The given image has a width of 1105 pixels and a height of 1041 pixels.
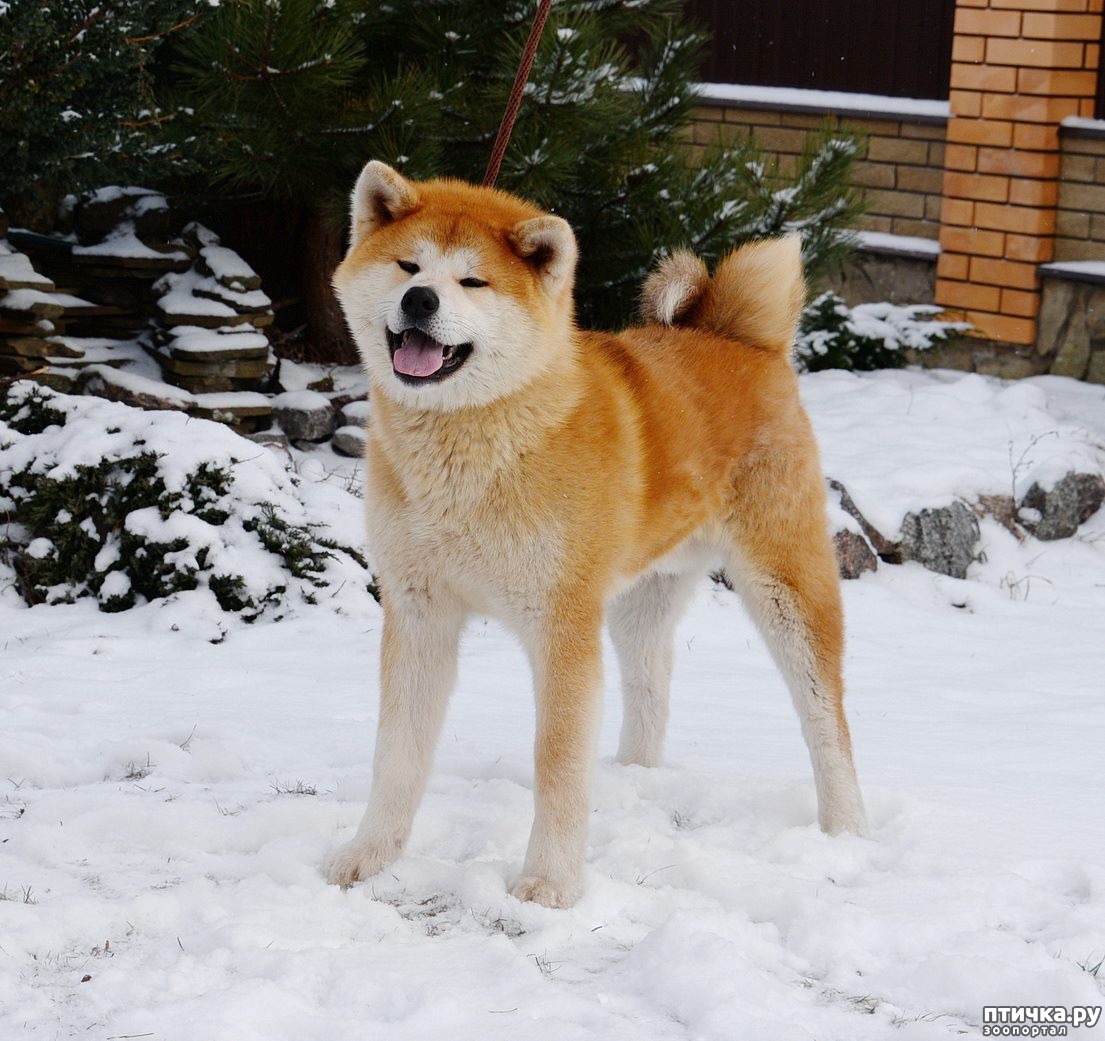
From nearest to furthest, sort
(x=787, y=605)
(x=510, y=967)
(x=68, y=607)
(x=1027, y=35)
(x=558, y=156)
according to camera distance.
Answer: (x=510, y=967), (x=787, y=605), (x=68, y=607), (x=558, y=156), (x=1027, y=35)

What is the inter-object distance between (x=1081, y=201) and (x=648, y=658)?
610cm

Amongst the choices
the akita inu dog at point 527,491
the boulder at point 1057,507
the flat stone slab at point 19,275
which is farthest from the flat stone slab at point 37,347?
the boulder at point 1057,507

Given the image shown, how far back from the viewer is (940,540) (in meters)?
6.45

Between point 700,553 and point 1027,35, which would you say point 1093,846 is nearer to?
point 700,553

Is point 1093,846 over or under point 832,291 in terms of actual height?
under

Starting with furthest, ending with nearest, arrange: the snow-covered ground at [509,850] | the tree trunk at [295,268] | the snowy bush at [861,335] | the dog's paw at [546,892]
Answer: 1. the snowy bush at [861,335]
2. the tree trunk at [295,268]
3. the dog's paw at [546,892]
4. the snow-covered ground at [509,850]

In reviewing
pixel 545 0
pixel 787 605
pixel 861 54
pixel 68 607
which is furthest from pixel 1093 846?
pixel 861 54

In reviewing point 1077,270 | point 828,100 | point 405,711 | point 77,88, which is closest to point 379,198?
point 405,711

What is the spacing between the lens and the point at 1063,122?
879 cm

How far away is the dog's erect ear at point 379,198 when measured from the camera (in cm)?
312

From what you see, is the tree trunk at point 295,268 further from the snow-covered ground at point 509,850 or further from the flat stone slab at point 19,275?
the snow-covered ground at point 509,850

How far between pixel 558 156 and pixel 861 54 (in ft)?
14.7

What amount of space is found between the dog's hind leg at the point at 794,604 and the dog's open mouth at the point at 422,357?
3.30ft

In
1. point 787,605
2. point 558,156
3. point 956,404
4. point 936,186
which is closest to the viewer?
point 787,605
